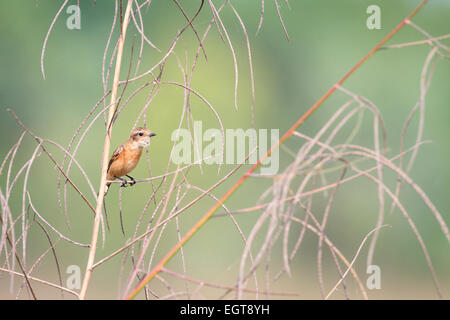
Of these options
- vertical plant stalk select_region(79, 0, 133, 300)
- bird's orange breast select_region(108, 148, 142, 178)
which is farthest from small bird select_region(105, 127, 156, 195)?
vertical plant stalk select_region(79, 0, 133, 300)

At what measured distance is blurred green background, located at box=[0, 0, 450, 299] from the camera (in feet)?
62.3

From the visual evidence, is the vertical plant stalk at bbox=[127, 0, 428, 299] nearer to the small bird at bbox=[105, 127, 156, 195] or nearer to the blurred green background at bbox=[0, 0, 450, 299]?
the small bird at bbox=[105, 127, 156, 195]

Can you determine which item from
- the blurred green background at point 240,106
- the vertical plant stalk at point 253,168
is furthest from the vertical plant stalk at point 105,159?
the blurred green background at point 240,106

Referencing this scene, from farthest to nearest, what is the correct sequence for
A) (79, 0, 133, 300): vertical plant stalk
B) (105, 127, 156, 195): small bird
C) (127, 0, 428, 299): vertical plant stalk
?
1. (105, 127, 156, 195): small bird
2. (79, 0, 133, 300): vertical plant stalk
3. (127, 0, 428, 299): vertical plant stalk

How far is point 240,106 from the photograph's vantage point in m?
20.7

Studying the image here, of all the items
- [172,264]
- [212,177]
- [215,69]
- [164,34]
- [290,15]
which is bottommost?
[172,264]

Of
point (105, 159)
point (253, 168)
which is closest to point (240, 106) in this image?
point (105, 159)

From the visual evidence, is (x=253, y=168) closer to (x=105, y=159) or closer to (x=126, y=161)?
(x=105, y=159)

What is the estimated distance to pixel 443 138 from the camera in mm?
21547

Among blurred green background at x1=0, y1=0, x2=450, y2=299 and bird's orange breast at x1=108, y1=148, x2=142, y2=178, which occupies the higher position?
blurred green background at x1=0, y1=0, x2=450, y2=299

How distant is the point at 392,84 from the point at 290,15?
6.06m

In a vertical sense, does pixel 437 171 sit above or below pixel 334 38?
below
